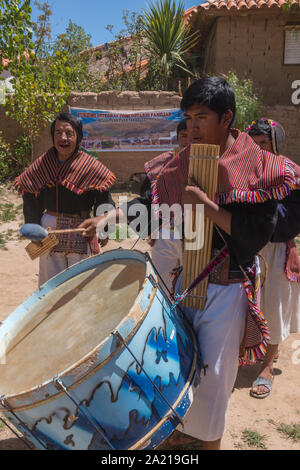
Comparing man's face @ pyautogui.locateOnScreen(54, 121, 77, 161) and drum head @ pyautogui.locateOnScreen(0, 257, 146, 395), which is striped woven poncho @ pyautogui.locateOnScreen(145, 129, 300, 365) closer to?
drum head @ pyautogui.locateOnScreen(0, 257, 146, 395)

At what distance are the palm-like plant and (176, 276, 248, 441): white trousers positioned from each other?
32.6ft

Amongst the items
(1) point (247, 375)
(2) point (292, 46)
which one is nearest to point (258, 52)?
(2) point (292, 46)

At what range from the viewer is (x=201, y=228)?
1896 mm

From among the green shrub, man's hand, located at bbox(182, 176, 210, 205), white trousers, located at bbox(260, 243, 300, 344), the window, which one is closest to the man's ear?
man's hand, located at bbox(182, 176, 210, 205)

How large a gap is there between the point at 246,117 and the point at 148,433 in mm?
9010

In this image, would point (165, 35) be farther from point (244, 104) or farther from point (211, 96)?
point (211, 96)

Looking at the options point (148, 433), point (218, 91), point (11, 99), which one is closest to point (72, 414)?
point (148, 433)

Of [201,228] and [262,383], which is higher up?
[201,228]

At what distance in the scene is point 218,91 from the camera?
1.79 metres

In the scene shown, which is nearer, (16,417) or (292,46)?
(16,417)

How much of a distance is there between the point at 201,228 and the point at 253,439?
5.50 feet

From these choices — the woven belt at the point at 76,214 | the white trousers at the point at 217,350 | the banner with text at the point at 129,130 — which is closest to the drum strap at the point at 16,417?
the white trousers at the point at 217,350

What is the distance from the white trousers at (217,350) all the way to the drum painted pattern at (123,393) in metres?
0.14

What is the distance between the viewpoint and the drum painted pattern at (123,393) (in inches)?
62.7
